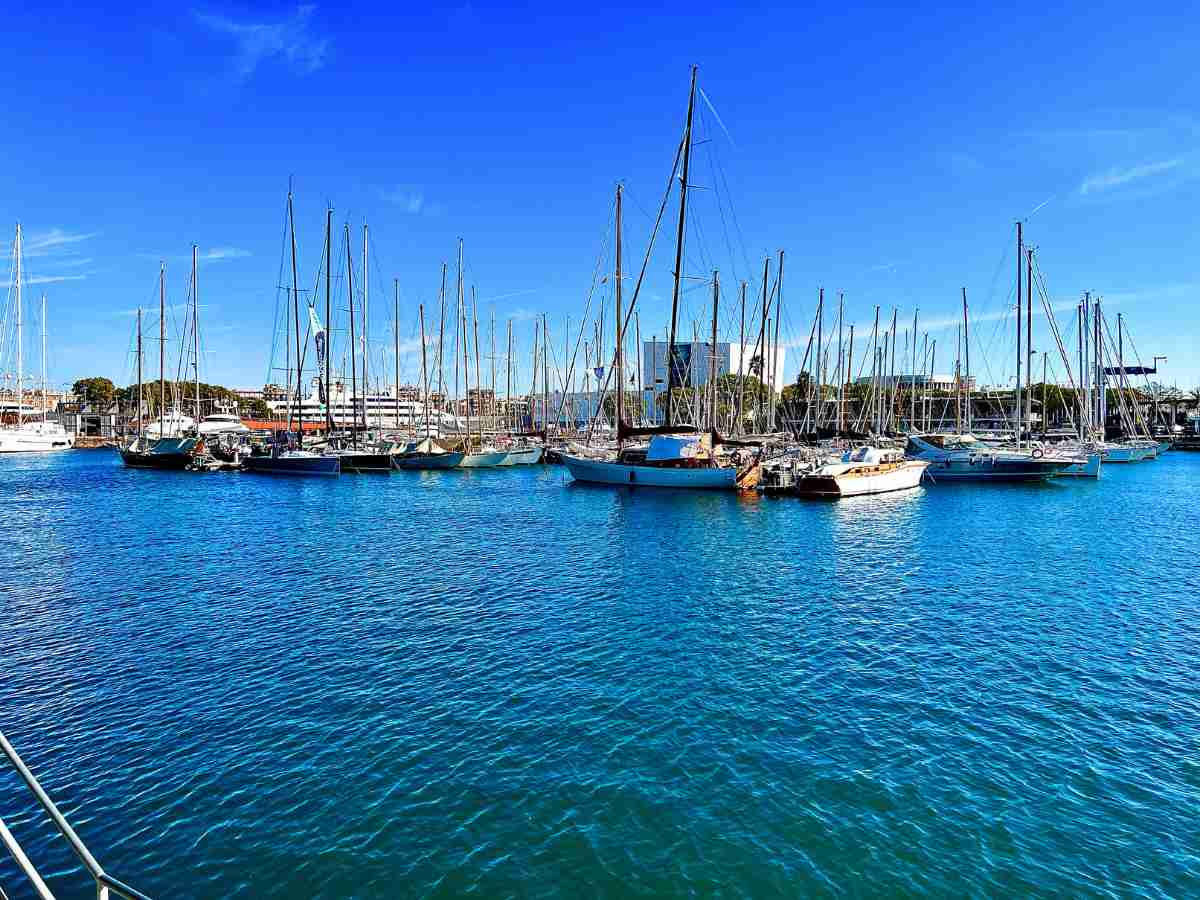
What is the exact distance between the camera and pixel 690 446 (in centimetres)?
5712

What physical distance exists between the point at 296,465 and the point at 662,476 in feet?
124

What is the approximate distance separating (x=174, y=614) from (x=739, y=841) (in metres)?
18.6

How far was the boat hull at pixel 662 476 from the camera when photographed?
55719 mm

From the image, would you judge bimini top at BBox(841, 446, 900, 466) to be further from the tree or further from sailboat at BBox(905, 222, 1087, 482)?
the tree

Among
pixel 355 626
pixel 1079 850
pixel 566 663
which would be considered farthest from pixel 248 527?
pixel 1079 850

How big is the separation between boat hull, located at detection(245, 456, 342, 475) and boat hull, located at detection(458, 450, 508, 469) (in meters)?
13.7


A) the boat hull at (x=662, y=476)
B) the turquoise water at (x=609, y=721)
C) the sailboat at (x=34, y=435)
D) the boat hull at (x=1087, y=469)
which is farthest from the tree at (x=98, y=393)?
the boat hull at (x=1087, y=469)

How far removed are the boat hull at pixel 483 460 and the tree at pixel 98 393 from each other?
154m

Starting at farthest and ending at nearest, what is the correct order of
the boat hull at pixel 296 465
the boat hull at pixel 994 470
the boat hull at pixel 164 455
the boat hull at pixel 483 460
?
1. the boat hull at pixel 483 460
2. the boat hull at pixel 164 455
3. the boat hull at pixel 296 465
4. the boat hull at pixel 994 470

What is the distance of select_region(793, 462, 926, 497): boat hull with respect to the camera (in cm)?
5181

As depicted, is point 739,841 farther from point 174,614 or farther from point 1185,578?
point 1185,578

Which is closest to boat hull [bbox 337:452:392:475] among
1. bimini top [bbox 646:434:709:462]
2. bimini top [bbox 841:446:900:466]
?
bimini top [bbox 646:434:709:462]

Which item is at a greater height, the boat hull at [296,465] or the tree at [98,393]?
the tree at [98,393]

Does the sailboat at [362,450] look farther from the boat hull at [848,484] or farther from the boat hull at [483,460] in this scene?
the boat hull at [848,484]
